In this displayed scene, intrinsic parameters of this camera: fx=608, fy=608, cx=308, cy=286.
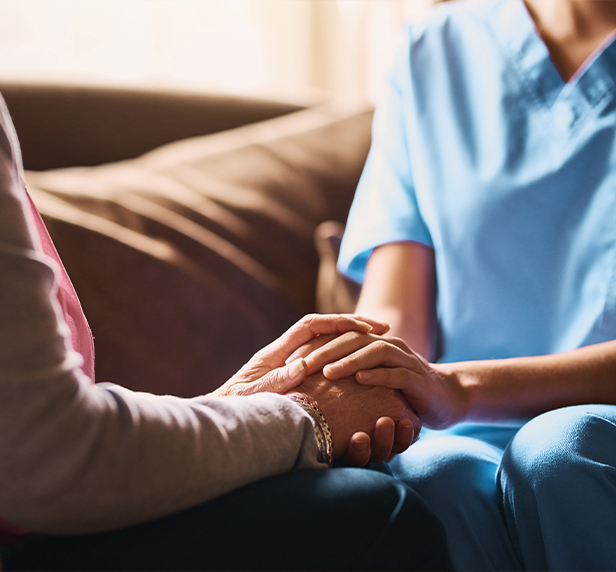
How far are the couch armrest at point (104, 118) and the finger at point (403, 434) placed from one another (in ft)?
2.53

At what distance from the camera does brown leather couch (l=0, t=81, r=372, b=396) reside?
860mm

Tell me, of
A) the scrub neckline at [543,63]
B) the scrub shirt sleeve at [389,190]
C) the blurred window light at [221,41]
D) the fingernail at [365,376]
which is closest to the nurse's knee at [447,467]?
the fingernail at [365,376]

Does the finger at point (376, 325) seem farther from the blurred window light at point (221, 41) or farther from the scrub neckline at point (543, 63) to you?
the blurred window light at point (221, 41)

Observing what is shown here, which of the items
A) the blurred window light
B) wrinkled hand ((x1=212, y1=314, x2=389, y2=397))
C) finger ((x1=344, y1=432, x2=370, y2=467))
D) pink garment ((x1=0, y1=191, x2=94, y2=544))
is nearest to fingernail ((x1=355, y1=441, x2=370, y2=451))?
finger ((x1=344, y1=432, x2=370, y2=467))

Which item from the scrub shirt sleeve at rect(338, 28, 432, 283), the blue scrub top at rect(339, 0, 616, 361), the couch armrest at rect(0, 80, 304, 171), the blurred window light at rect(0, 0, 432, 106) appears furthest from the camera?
the blurred window light at rect(0, 0, 432, 106)

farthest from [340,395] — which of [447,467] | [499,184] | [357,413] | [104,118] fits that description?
[104,118]

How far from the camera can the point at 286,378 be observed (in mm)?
625

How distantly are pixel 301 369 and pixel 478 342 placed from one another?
1.10ft

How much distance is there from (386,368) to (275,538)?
0.86 ft

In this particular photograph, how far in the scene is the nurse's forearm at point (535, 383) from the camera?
72 cm

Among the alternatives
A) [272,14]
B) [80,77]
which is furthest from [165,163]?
[272,14]

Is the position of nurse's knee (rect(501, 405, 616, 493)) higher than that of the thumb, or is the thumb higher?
the thumb

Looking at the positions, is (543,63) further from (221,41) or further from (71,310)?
(221,41)

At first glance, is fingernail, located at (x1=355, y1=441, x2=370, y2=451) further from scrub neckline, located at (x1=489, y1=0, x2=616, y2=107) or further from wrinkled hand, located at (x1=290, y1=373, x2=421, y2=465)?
scrub neckline, located at (x1=489, y1=0, x2=616, y2=107)
